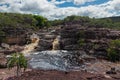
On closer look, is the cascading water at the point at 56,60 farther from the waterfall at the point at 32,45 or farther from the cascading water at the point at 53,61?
the waterfall at the point at 32,45

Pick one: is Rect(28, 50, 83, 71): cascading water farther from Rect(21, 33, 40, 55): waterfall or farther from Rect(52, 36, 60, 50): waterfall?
Rect(21, 33, 40, 55): waterfall

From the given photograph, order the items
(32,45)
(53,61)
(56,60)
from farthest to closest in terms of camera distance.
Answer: (32,45)
(56,60)
(53,61)

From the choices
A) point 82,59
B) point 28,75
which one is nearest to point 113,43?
point 82,59

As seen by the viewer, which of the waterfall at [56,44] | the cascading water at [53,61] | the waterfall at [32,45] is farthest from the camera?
the waterfall at [56,44]

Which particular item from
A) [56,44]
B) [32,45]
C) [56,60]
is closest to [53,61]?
[56,60]

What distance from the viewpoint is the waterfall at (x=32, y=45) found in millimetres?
92000

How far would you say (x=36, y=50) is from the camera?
303 feet

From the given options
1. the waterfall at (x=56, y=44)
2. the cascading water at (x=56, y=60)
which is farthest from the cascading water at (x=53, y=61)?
the waterfall at (x=56, y=44)

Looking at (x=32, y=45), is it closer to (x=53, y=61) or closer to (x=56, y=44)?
(x=56, y=44)

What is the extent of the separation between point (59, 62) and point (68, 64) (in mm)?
2946

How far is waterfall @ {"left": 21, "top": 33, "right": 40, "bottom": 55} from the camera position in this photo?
302 feet

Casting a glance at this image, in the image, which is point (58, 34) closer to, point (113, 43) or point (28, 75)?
point (113, 43)

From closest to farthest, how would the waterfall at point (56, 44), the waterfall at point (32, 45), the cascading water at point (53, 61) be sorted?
the cascading water at point (53, 61)
the waterfall at point (32, 45)
the waterfall at point (56, 44)

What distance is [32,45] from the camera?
96.6 m
